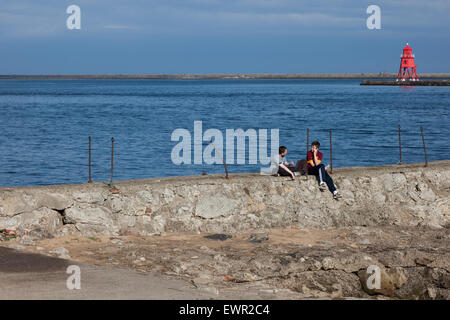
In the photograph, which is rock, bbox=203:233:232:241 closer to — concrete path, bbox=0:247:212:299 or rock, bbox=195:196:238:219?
rock, bbox=195:196:238:219

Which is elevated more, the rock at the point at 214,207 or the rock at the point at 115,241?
the rock at the point at 214,207

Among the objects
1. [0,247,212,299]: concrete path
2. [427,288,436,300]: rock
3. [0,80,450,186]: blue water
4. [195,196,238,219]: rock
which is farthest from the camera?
[0,80,450,186]: blue water

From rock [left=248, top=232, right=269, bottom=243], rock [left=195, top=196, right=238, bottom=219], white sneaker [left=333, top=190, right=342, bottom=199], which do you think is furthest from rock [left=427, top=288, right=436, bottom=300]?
rock [left=195, top=196, right=238, bottom=219]

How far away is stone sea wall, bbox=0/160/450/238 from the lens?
985cm

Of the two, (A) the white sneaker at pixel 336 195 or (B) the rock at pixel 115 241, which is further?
(A) the white sneaker at pixel 336 195

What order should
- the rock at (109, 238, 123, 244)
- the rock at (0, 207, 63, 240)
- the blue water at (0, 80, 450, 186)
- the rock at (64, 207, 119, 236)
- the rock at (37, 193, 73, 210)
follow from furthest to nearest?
the blue water at (0, 80, 450, 186), the rock at (64, 207, 119, 236), the rock at (37, 193, 73, 210), the rock at (109, 238, 123, 244), the rock at (0, 207, 63, 240)

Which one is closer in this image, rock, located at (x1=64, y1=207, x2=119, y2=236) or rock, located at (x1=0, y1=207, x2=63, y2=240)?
rock, located at (x1=0, y1=207, x2=63, y2=240)

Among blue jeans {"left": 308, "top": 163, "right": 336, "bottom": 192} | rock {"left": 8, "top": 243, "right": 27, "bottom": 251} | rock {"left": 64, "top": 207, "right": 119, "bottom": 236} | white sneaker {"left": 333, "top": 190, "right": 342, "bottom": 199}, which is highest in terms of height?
blue jeans {"left": 308, "top": 163, "right": 336, "bottom": 192}

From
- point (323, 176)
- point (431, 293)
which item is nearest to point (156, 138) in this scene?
point (323, 176)

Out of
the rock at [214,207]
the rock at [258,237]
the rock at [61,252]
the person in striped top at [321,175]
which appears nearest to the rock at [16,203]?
the rock at [61,252]

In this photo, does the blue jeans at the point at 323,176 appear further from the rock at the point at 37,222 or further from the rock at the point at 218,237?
the rock at the point at 37,222

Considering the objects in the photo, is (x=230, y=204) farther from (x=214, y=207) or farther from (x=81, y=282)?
(x=81, y=282)

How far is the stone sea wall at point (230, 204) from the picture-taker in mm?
9852
